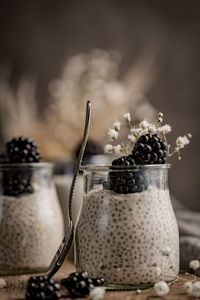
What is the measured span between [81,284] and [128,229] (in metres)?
0.10

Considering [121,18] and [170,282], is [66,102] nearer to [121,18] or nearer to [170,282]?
[121,18]

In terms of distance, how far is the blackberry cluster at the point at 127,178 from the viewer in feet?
2.33

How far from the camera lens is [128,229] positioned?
2.32ft

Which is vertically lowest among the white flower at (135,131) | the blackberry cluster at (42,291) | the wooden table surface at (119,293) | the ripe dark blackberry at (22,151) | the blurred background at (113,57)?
the wooden table surface at (119,293)

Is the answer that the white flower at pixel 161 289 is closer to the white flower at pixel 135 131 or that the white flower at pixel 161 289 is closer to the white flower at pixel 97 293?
the white flower at pixel 97 293

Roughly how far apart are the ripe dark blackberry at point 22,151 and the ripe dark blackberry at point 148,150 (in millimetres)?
254

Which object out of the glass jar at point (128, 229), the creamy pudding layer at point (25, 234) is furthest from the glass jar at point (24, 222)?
the glass jar at point (128, 229)

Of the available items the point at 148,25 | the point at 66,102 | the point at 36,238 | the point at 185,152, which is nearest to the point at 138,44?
the point at 148,25

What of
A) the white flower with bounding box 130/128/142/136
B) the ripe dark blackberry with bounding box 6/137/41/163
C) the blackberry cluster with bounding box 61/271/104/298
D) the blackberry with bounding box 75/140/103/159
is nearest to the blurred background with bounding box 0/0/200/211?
the blackberry with bounding box 75/140/103/159

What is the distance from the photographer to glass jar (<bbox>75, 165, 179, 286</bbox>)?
71cm

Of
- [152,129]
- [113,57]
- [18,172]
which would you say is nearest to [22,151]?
[18,172]

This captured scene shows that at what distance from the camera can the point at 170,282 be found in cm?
74

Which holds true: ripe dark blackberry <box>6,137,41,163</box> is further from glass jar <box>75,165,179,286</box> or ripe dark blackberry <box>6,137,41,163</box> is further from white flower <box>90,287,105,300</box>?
white flower <box>90,287,105,300</box>

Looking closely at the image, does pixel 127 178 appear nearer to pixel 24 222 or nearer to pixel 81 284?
pixel 81 284
